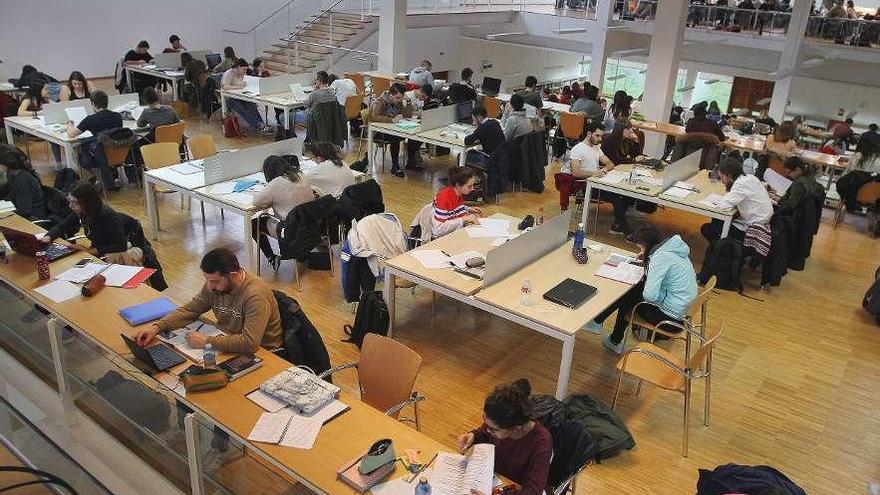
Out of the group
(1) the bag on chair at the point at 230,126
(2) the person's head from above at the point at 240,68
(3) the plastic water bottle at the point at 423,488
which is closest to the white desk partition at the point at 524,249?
(3) the plastic water bottle at the point at 423,488

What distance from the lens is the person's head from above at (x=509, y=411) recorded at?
2.74 m

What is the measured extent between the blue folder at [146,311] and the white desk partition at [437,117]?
525 centimetres

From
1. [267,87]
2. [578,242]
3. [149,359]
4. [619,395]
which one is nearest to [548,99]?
[267,87]

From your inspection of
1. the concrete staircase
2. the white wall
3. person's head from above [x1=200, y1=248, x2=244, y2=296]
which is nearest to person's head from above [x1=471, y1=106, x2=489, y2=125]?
person's head from above [x1=200, y1=248, x2=244, y2=296]

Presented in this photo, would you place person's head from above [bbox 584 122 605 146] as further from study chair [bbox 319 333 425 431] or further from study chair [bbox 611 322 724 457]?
study chair [bbox 319 333 425 431]

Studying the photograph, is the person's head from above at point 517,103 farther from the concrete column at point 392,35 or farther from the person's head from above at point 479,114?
the concrete column at point 392,35

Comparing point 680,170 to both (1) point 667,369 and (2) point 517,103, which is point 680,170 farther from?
(1) point 667,369

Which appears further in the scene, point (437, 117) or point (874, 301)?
point (437, 117)

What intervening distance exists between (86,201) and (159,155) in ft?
7.73

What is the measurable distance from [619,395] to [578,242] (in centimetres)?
115

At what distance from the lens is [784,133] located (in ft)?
27.9

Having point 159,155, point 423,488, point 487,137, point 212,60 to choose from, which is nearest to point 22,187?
point 159,155

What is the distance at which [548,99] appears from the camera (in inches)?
444

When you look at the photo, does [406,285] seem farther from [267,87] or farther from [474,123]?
[267,87]
